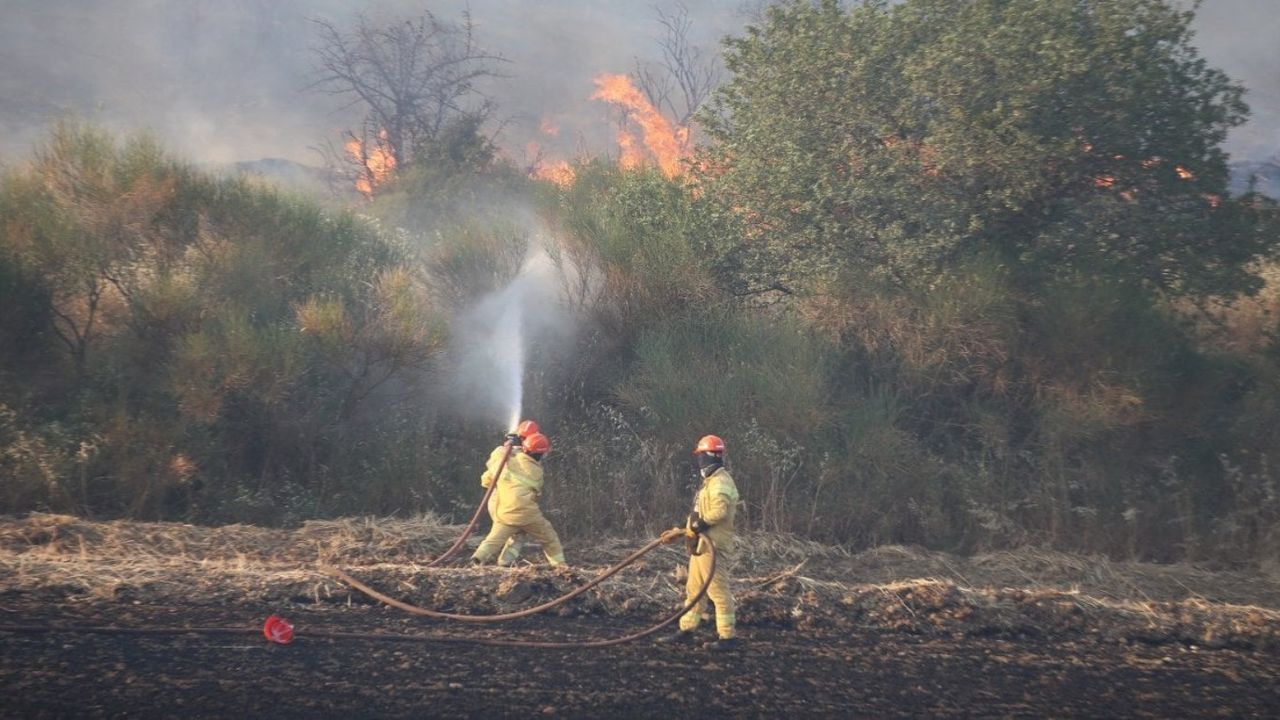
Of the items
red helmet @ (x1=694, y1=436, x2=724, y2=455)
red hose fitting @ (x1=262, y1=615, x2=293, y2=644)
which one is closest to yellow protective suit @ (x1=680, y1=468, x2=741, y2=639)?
red helmet @ (x1=694, y1=436, x2=724, y2=455)

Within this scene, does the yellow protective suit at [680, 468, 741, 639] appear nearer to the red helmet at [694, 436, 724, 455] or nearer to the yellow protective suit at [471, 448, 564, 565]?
the red helmet at [694, 436, 724, 455]

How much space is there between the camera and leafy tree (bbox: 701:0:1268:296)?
11102mm

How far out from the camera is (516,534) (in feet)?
27.0

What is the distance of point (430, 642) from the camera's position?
6.17m

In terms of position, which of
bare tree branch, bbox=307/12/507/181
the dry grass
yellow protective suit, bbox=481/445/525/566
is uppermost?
bare tree branch, bbox=307/12/507/181

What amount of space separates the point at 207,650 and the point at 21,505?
4.93 m

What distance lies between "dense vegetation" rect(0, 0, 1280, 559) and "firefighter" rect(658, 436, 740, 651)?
3.50 meters

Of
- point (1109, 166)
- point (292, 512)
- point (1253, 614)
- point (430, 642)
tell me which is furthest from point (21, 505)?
point (1109, 166)

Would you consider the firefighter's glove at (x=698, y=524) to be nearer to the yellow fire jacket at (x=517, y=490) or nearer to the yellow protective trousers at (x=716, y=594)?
the yellow protective trousers at (x=716, y=594)

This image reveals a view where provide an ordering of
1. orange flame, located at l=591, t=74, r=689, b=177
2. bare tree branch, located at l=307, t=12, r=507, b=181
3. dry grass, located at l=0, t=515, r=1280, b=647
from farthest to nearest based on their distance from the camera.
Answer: orange flame, located at l=591, t=74, r=689, b=177
bare tree branch, located at l=307, t=12, r=507, b=181
dry grass, located at l=0, t=515, r=1280, b=647

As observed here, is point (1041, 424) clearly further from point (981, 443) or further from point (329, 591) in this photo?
point (329, 591)

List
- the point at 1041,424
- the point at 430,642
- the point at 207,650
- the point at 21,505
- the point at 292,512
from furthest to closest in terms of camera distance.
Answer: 1. the point at 1041,424
2. the point at 292,512
3. the point at 21,505
4. the point at 430,642
5. the point at 207,650

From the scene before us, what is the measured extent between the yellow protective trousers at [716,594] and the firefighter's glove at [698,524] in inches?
7.3

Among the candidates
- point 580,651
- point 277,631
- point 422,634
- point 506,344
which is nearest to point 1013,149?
point 506,344
